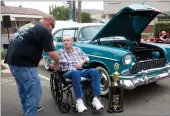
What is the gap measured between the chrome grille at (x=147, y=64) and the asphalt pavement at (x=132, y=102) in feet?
2.02

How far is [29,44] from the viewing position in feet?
11.4

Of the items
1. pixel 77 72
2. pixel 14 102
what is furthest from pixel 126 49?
pixel 14 102

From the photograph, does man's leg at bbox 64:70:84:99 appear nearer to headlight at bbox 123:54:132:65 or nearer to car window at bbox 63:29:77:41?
headlight at bbox 123:54:132:65

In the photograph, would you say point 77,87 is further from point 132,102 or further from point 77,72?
point 132,102

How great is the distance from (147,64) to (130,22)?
1168 millimetres

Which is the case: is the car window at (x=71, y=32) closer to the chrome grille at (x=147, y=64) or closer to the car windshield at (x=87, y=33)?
the car windshield at (x=87, y=33)

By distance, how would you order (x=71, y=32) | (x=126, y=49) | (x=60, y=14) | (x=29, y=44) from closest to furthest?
1. (x=29, y=44)
2. (x=126, y=49)
3. (x=71, y=32)
4. (x=60, y=14)

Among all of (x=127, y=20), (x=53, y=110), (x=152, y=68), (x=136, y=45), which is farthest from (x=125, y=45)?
(x=53, y=110)

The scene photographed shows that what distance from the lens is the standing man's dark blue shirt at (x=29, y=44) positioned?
11.3ft

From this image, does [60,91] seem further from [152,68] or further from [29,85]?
[152,68]

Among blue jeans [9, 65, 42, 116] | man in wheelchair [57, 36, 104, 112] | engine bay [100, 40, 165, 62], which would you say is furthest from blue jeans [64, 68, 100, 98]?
engine bay [100, 40, 165, 62]

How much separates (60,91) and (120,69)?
1.20 meters

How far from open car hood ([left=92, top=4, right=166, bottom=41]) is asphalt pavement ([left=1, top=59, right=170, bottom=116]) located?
136cm

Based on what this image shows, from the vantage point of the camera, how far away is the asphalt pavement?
432 centimetres
